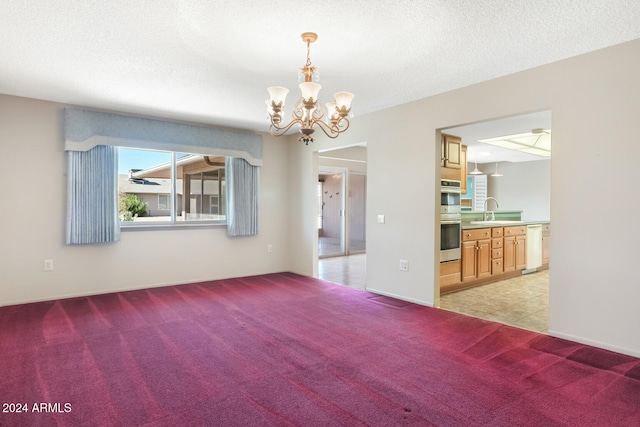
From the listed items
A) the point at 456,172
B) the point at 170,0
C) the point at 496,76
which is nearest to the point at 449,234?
the point at 456,172

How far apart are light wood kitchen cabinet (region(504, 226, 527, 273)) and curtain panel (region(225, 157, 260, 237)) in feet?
12.9

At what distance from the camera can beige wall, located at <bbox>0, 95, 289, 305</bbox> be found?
397cm

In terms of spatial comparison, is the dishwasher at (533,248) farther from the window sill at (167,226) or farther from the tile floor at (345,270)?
the window sill at (167,226)

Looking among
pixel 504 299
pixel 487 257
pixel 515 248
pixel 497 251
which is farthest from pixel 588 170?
pixel 515 248

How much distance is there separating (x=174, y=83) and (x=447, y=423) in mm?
3621

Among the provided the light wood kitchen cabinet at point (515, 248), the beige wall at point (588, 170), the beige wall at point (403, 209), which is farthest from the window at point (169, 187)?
the light wood kitchen cabinet at point (515, 248)

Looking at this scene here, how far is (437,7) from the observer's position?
220 centimetres

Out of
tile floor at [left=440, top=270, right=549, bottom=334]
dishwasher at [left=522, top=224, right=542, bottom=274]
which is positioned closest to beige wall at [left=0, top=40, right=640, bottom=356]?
tile floor at [left=440, top=270, right=549, bottom=334]

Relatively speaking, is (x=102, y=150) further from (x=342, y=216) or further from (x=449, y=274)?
(x=342, y=216)

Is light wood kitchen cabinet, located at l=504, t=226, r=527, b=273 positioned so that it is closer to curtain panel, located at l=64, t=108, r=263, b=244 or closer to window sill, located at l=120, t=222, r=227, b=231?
window sill, located at l=120, t=222, r=227, b=231

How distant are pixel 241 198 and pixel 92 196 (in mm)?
1950

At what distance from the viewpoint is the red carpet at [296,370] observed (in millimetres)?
1931

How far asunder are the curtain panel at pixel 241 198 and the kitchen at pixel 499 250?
9.39ft

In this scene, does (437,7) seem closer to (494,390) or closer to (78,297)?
(494,390)
